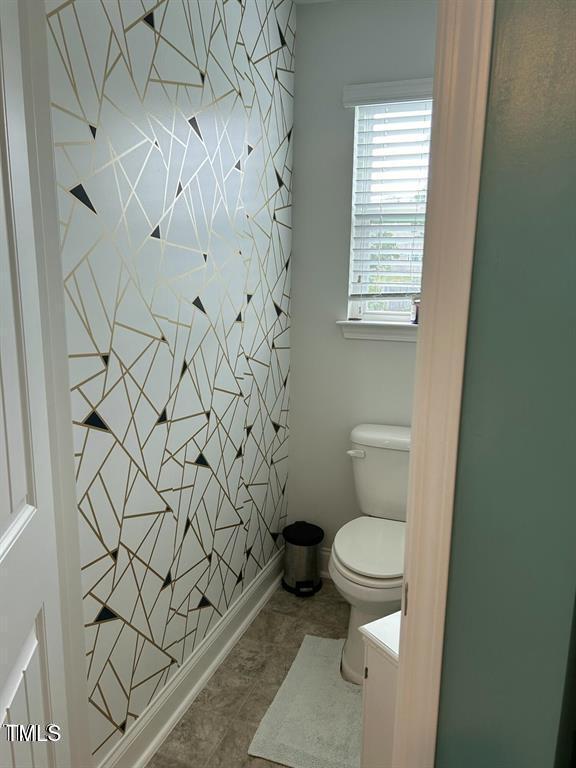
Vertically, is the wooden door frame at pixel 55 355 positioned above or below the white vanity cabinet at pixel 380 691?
above

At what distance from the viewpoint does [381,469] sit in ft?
7.83

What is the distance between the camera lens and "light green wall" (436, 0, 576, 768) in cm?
74

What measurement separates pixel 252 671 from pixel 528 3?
213 centimetres

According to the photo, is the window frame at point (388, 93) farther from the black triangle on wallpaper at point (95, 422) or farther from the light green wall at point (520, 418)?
the light green wall at point (520, 418)

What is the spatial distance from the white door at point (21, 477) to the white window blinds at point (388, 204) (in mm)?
1725

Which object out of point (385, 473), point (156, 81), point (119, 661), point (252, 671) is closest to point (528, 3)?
point (156, 81)

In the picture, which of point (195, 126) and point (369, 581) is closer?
point (195, 126)

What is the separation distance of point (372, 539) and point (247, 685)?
0.69 meters

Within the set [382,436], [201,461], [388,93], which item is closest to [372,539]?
[382,436]

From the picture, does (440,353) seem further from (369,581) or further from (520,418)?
(369,581)

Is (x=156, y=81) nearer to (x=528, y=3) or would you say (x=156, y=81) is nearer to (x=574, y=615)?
(x=528, y=3)

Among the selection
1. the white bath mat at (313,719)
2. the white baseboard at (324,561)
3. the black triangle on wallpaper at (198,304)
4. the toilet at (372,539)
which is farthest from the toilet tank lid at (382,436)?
the black triangle on wallpaper at (198,304)

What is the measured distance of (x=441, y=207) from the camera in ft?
2.70

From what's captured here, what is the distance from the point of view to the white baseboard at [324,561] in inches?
109
